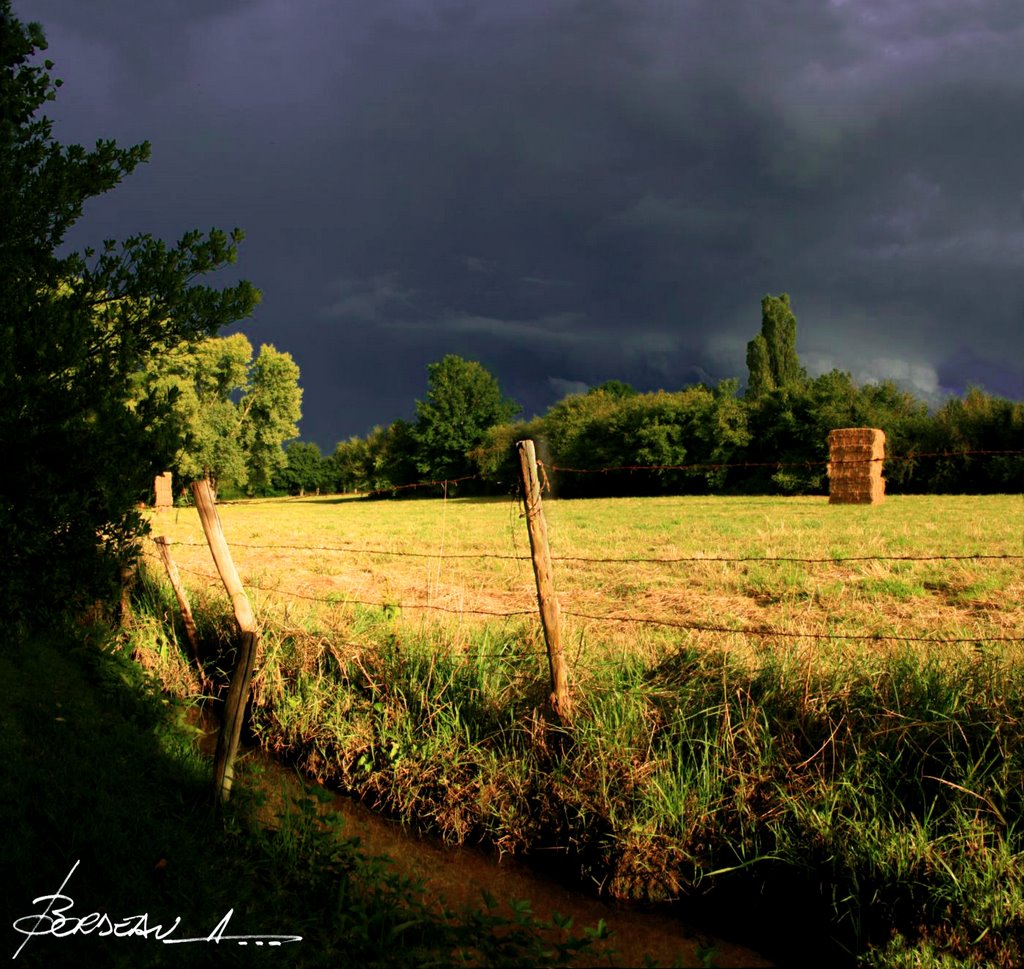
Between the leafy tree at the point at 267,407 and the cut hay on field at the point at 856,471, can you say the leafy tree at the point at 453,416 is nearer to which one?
the leafy tree at the point at 267,407

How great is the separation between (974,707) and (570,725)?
205 centimetres

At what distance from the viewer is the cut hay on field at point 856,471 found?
21.6 meters

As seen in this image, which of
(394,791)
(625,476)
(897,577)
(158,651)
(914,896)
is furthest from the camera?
(625,476)

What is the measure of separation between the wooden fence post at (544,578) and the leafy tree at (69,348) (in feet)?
12.8

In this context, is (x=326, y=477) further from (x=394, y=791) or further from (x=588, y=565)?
(x=394, y=791)

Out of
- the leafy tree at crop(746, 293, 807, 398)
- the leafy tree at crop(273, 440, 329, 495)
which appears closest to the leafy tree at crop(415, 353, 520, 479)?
the leafy tree at crop(746, 293, 807, 398)

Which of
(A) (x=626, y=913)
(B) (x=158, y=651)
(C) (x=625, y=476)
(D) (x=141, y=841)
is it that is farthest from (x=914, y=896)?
(C) (x=625, y=476)

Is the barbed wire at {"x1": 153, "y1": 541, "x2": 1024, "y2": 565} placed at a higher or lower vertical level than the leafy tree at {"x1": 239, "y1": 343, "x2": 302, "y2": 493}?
lower

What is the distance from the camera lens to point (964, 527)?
46.2 ft

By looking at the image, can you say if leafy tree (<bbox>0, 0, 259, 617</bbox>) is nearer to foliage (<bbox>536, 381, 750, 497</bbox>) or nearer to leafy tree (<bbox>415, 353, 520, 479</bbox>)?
foliage (<bbox>536, 381, 750, 497</bbox>)
